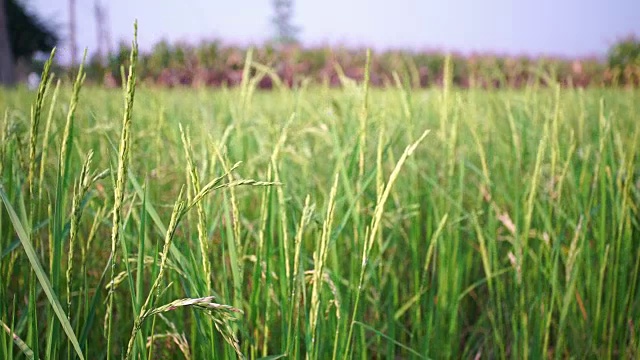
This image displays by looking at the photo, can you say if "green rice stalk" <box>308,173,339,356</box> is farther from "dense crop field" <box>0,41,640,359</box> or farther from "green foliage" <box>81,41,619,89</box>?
"green foliage" <box>81,41,619,89</box>

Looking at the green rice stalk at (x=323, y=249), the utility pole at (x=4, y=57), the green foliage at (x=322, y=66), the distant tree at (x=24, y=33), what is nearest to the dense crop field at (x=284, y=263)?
the green rice stalk at (x=323, y=249)

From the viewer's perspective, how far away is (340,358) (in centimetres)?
64

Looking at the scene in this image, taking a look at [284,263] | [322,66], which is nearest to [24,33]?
[322,66]

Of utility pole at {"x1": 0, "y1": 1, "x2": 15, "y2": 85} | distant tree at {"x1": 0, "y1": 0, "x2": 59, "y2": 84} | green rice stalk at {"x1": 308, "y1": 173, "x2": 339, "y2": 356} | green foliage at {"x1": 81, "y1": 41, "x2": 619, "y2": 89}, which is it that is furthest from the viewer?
distant tree at {"x1": 0, "y1": 0, "x2": 59, "y2": 84}

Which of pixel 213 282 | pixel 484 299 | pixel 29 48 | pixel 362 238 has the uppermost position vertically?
pixel 29 48

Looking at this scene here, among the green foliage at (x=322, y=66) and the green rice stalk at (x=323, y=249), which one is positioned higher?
the green foliage at (x=322, y=66)

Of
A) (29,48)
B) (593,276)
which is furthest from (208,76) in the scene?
(29,48)

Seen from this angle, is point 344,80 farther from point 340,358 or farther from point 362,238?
point 340,358

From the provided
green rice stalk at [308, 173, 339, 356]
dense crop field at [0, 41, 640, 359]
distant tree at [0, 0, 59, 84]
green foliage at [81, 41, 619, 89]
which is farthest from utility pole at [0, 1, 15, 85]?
green rice stalk at [308, 173, 339, 356]

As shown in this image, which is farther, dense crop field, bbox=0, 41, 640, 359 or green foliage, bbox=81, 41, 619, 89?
green foliage, bbox=81, 41, 619, 89

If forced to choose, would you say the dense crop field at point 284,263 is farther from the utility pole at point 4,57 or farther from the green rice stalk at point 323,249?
the utility pole at point 4,57

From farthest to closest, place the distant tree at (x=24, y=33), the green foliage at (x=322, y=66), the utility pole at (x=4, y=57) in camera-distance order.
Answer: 1. the distant tree at (x=24, y=33)
2. the utility pole at (x=4, y=57)
3. the green foliage at (x=322, y=66)

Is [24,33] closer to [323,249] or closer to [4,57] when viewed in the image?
[4,57]

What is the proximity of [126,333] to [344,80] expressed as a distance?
854 mm
